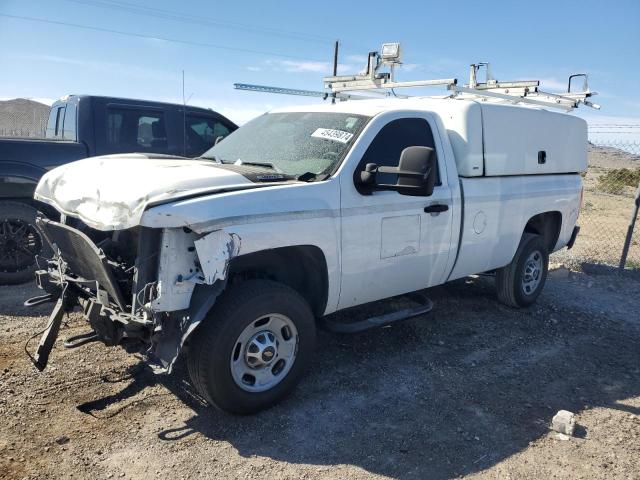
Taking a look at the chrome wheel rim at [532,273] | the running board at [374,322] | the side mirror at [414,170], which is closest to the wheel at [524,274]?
the chrome wheel rim at [532,273]

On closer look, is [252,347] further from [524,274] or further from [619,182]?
[619,182]

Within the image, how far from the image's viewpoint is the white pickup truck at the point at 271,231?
10.3 feet

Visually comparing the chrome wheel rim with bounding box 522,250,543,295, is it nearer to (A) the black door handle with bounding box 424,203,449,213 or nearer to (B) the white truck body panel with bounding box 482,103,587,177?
(B) the white truck body panel with bounding box 482,103,587,177

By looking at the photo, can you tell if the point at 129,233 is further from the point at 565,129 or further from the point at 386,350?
the point at 565,129

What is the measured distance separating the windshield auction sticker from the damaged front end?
133 centimetres

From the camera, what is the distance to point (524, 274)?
19.9ft

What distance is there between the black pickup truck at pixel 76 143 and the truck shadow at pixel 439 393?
298 centimetres

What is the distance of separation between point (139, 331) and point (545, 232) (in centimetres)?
496

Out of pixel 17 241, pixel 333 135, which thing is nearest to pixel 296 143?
pixel 333 135

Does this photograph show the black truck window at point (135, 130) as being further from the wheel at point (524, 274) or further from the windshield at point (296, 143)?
the wheel at point (524, 274)

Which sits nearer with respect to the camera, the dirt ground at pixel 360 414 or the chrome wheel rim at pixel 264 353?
the dirt ground at pixel 360 414

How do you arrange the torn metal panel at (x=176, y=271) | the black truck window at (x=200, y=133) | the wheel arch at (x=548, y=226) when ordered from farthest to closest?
the black truck window at (x=200, y=133) < the wheel arch at (x=548, y=226) < the torn metal panel at (x=176, y=271)

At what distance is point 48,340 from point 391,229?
253cm

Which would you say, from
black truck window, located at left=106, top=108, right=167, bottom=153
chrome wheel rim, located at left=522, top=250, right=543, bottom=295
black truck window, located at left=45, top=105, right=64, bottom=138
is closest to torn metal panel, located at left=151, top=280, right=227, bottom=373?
chrome wheel rim, located at left=522, top=250, right=543, bottom=295
